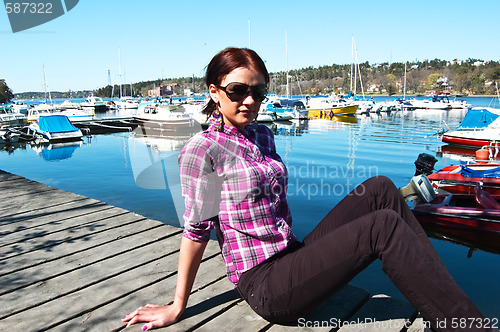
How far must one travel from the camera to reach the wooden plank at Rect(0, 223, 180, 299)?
2.43 m

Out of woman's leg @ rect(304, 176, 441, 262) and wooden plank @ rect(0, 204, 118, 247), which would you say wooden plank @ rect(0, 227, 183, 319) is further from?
woman's leg @ rect(304, 176, 441, 262)

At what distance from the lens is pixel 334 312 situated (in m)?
2.01

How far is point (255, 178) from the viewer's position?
1.76m

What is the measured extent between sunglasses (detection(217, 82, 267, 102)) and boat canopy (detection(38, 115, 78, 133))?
23233mm

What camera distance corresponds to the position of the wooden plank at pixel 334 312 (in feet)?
6.18

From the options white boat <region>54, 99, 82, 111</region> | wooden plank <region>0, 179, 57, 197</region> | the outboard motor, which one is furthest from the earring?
white boat <region>54, 99, 82, 111</region>

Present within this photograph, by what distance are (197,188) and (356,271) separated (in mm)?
818

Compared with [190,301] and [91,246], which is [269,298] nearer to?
[190,301]

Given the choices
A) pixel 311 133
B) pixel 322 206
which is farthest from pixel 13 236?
pixel 311 133

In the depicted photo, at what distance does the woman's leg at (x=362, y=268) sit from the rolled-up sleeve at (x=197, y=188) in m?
0.39

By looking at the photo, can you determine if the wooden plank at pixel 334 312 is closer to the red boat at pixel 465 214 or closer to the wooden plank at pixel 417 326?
the wooden plank at pixel 417 326

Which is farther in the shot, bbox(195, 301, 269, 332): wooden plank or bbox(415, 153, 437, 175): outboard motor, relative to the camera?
bbox(415, 153, 437, 175): outboard motor

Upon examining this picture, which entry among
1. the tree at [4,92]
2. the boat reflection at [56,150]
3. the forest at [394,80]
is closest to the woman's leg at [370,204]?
the boat reflection at [56,150]

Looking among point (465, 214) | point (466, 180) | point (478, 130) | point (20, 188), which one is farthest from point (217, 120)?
point (478, 130)
